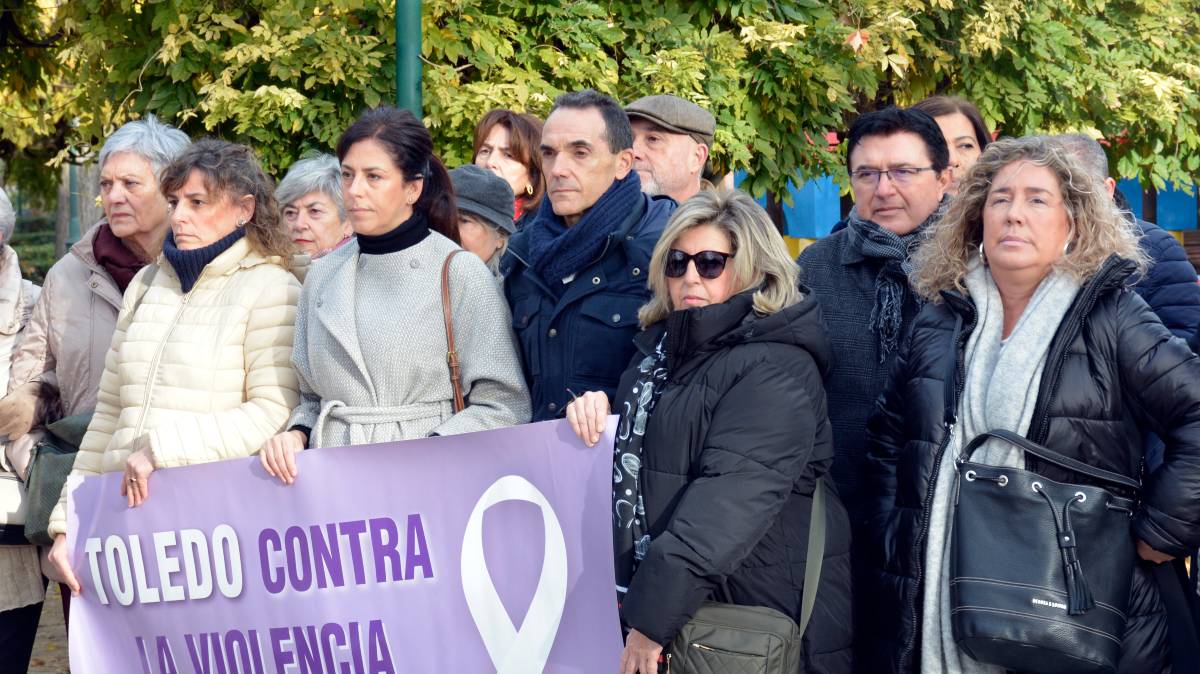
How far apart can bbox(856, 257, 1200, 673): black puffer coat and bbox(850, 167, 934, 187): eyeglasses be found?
0.83m

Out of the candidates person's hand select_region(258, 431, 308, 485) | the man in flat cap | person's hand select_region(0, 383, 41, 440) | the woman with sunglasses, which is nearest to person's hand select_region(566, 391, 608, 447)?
the woman with sunglasses

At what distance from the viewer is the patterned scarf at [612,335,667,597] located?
3740mm

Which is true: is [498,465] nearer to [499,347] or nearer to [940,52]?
[499,347]

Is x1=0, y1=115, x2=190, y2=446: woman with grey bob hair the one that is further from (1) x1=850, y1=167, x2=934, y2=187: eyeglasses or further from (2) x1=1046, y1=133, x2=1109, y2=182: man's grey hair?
(2) x1=1046, y1=133, x2=1109, y2=182: man's grey hair

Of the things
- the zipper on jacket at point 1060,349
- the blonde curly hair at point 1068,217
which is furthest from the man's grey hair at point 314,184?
the zipper on jacket at point 1060,349

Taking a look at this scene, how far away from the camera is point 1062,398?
3.56 metres

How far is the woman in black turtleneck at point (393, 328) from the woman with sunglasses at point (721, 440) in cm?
40

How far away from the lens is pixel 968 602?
11.6 feet

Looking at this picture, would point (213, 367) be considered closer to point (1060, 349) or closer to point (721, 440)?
point (721, 440)

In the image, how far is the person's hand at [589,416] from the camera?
13.2ft

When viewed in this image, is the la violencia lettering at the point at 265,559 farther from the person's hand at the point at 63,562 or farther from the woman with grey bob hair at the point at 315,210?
the woman with grey bob hair at the point at 315,210

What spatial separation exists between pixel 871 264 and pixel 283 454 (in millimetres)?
1969

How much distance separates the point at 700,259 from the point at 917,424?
74 cm

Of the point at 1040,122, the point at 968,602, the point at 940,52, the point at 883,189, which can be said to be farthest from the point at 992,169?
the point at 1040,122
